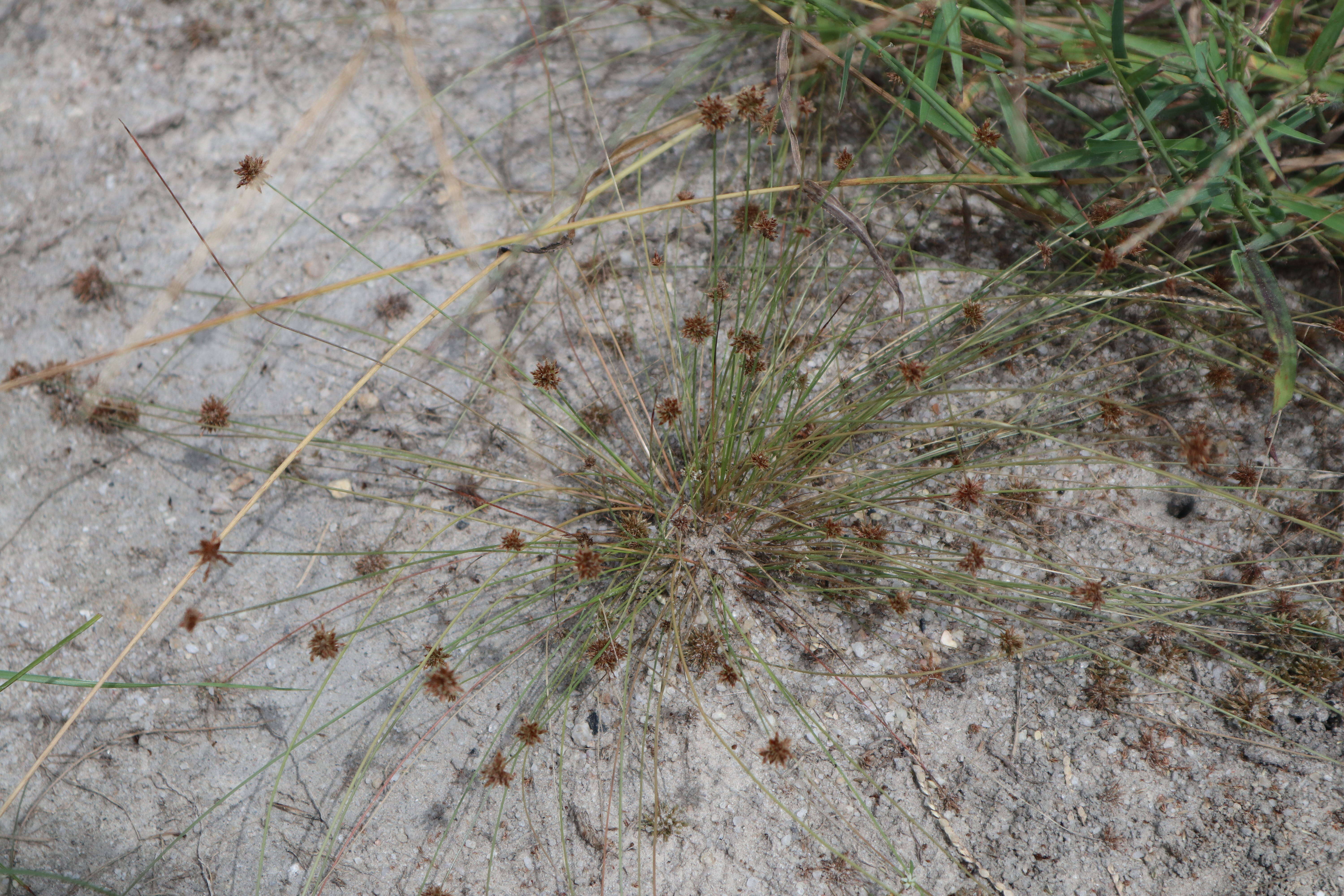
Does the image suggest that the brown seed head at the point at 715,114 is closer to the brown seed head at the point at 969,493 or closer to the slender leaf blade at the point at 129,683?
the brown seed head at the point at 969,493

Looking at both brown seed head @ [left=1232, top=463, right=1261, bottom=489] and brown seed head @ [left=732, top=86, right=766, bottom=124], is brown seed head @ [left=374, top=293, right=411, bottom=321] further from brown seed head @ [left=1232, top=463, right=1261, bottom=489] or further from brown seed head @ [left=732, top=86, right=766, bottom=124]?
brown seed head @ [left=1232, top=463, right=1261, bottom=489]

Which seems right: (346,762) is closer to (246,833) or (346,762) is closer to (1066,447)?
(246,833)

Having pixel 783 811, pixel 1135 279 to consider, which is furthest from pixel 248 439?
pixel 1135 279

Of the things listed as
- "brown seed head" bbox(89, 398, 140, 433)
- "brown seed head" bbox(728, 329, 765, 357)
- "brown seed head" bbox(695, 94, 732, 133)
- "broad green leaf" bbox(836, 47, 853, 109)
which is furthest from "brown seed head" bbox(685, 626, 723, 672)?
"brown seed head" bbox(89, 398, 140, 433)

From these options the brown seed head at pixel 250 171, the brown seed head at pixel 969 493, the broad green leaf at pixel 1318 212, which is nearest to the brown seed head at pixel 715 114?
the brown seed head at pixel 250 171

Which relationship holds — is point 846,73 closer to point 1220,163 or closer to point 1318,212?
point 1220,163
